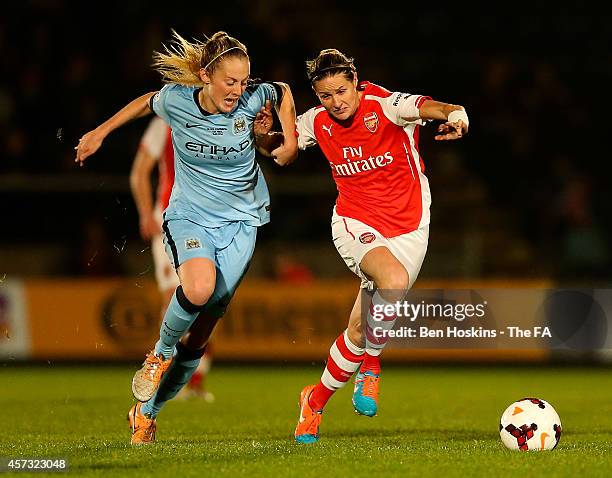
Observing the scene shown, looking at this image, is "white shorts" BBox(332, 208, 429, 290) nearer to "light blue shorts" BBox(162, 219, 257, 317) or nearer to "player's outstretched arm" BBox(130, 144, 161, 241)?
"light blue shorts" BBox(162, 219, 257, 317)

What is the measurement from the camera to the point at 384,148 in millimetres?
7480

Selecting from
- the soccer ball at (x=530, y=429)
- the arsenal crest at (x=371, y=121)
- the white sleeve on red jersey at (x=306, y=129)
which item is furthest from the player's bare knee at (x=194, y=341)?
the soccer ball at (x=530, y=429)

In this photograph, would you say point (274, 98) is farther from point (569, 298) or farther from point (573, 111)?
point (573, 111)

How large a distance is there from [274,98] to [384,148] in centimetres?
78

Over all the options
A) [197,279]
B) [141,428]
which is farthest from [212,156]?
[141,428]

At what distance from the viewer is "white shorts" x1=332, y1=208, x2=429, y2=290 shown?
24.4 feet

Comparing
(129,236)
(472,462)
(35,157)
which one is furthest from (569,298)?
(472,462)

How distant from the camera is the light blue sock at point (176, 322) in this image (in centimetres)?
675

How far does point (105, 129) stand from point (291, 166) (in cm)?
901

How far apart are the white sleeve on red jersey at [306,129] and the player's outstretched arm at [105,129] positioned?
1084 mm

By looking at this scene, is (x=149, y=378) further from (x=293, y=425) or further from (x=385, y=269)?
(x=293, y=425)

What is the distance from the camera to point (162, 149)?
977 centimetres
